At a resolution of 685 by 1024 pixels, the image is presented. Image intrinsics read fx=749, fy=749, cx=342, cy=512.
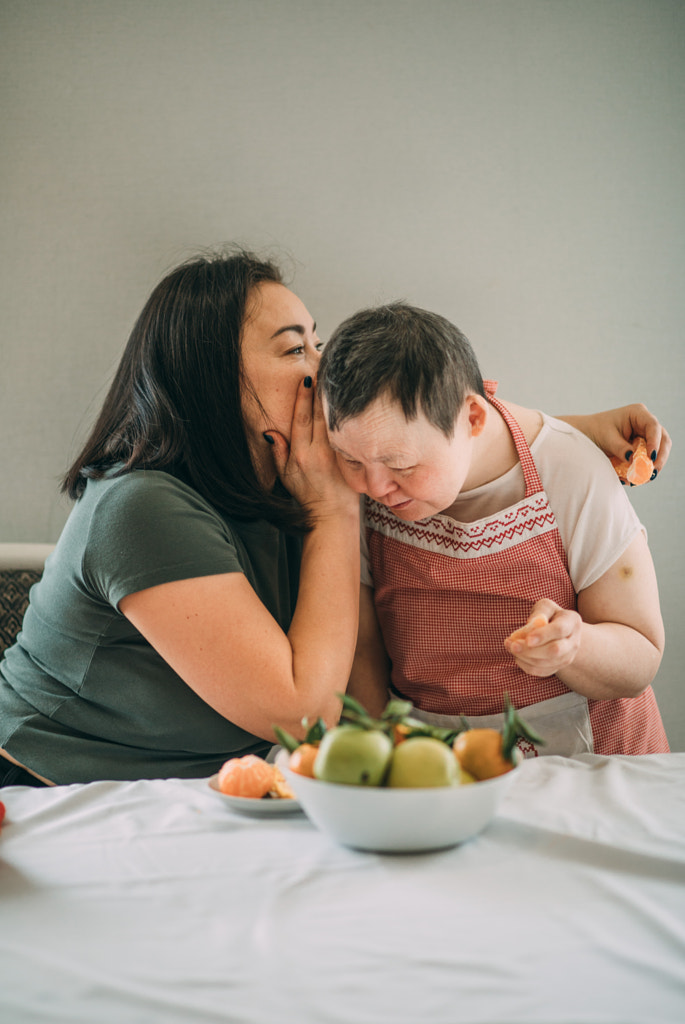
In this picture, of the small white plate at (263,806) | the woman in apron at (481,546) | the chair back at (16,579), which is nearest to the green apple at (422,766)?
the small white plate at (263,806)

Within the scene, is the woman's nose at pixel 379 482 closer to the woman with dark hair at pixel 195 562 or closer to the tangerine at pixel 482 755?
the woman with dark hair at pixel 195 562

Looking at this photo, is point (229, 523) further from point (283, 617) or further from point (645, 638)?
point (645, 638)

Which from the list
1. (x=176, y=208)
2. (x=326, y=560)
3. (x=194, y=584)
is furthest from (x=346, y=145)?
(x=194, y=584)

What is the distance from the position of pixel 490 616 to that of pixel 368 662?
28cm

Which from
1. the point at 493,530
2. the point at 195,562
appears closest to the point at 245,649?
the point at 195,562

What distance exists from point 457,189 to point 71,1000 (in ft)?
5.89

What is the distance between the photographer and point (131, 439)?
1304mm

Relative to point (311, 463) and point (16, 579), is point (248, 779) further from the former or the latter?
point (16, 579)

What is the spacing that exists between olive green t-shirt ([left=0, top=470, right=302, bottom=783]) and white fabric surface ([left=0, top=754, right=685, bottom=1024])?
0.29 meters

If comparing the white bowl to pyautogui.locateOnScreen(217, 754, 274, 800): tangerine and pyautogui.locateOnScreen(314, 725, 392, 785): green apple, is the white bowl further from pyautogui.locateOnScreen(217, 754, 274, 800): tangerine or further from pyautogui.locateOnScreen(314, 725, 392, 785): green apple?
pyautogui.locateOnScreen(217, 754, 274, 800): tangerine

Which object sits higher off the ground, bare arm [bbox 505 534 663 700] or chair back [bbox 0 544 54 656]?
bare arm [bbox 505 534 663 700]

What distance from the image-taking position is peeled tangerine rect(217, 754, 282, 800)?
0.85 meters

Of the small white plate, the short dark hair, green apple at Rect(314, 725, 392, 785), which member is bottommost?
the small white plate

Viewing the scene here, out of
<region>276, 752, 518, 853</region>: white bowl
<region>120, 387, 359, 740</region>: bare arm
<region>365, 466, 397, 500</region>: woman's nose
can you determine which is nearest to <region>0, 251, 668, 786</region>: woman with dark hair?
<region>120, 387, 359, 740</region>: bare arm
